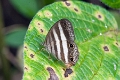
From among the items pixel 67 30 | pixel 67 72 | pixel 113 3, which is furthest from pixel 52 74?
pixel 113 3

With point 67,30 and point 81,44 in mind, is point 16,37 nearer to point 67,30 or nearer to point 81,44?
point 81,44

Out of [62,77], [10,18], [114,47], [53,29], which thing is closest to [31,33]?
[53,29]

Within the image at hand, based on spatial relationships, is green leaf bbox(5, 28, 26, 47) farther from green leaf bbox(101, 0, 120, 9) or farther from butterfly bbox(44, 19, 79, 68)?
butterfly bbox(44, 19, 79, 68)

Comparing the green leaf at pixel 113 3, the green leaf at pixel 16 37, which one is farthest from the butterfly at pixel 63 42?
the green leaf at pixel 16 37

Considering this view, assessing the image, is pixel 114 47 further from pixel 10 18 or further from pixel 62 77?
pixel 10 18

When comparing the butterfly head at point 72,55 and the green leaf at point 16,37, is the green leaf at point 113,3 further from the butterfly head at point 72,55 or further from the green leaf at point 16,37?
the green leaf at point 16,37

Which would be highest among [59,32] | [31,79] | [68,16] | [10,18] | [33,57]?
[10,18]

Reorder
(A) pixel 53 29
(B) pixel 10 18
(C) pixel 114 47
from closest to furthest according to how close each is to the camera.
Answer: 1. (A) pixel 53 29
2. (C) pixel 114 47
3. (B) pixel 10 18
